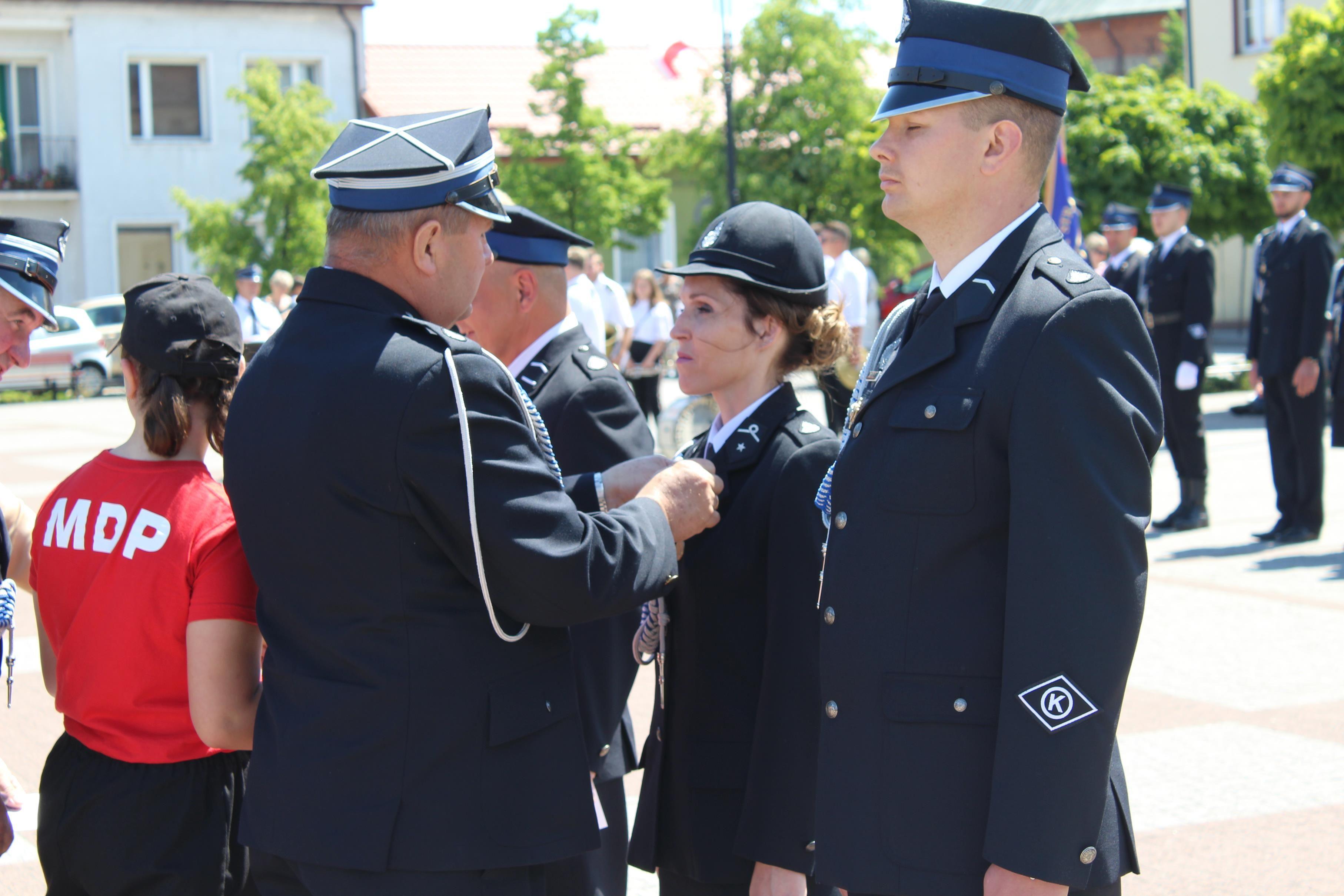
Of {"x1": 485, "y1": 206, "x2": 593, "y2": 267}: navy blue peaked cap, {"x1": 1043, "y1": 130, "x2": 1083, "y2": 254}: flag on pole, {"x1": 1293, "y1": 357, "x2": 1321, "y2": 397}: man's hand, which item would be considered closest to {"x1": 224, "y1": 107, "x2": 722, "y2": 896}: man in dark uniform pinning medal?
{"x1": 485, "y1": 206, "x2": 593, "y2": 267}: navy blue peaked cap

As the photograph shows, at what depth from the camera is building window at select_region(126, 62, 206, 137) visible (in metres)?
32.4

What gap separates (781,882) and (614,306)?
1291 centimetres

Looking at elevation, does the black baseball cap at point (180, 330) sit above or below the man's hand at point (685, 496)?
above

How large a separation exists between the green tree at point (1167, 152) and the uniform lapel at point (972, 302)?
19309mm

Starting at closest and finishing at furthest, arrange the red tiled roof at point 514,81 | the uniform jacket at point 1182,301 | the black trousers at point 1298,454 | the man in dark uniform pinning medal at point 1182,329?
1. the black trousers at point 1298,454
2. the man in dark uniform pinning medal at point 1182,329
3. the uniform jacket at point 1182,301
4. the red tiled roof at point 514,81

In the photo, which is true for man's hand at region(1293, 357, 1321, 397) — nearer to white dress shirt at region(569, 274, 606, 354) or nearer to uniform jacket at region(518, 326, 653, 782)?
white dress shirt at region(569, 274, 606, 354)

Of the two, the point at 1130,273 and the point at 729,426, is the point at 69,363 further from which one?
the point at 729,426

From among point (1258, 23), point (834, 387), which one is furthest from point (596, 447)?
point (1258, 23)

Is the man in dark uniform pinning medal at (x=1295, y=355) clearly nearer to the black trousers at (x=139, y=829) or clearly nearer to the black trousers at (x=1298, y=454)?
the black trousers at (x=1298, y=454)

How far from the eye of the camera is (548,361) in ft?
12.1

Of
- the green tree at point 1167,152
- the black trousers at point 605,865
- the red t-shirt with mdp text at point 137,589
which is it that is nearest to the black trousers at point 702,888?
the black trousers at point 605,865

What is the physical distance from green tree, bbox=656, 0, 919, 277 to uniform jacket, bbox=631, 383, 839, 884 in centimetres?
2858

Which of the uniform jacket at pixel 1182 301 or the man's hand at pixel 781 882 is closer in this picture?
the man's hand at pixel 781 882

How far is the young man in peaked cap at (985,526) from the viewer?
74.9 inches
